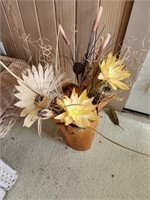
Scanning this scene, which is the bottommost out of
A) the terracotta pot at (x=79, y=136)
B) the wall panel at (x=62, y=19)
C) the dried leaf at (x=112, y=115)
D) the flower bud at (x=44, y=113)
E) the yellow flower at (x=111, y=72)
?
the dried leaf at (x=112, y=115)

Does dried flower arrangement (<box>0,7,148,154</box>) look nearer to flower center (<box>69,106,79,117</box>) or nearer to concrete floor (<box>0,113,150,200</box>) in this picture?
flower center (<box>69,106,79,117</box>)

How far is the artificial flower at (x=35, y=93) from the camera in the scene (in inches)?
23.5

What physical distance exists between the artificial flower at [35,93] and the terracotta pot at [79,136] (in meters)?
0.15

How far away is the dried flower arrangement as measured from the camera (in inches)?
22.1

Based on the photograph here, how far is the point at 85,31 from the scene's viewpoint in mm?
723

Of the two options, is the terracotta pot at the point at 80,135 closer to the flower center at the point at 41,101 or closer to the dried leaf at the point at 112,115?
the flower center at the point at 41,101

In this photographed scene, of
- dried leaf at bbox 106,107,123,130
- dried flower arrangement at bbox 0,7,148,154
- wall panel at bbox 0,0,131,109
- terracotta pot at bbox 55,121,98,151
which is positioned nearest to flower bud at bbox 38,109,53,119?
dried flower arrangement at bbox 0,7,148,154

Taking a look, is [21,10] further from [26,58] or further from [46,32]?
[26,58]

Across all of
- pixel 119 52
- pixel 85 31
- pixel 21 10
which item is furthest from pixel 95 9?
pixel 21 10

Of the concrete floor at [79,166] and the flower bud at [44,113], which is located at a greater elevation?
the flower bud at [44,113]

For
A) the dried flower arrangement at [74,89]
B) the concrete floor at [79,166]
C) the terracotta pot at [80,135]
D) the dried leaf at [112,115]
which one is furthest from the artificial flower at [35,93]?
the dried leaf at [112,115]

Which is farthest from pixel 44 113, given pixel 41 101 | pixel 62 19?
pixel 62 19

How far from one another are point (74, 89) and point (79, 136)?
0.27m

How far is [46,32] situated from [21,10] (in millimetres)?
134
